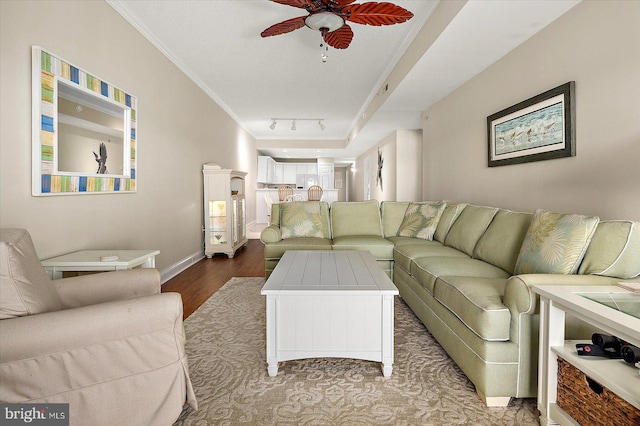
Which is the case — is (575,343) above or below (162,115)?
below

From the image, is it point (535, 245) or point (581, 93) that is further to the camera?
point (581, 93)

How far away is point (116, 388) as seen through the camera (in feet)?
3.99

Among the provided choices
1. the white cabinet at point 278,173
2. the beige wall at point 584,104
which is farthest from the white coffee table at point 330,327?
the white cabinet at point 278,173

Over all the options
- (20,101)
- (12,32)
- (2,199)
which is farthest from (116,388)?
(12,32)

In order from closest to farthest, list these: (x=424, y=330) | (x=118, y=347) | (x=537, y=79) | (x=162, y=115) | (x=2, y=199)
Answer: (x=118, y=347)
(x=2, y=199)
(x=424, y=330)
(x=537, y=79)
(x=162, y=115)

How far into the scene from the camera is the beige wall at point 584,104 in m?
1.83

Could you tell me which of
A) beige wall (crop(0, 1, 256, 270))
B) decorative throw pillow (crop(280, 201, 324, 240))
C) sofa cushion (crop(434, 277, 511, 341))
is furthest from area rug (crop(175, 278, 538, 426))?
decorative throw pillow (crop(280, 201, 324, 240))

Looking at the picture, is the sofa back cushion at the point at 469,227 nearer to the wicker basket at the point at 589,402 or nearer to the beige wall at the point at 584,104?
the beige wall at the point at 584,104

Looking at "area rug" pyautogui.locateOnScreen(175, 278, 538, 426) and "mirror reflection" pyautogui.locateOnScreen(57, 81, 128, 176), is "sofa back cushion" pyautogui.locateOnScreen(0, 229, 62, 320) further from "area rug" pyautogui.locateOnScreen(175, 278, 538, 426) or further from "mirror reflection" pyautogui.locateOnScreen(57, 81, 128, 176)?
Answer: "mirror reflection" pyautogui.locateOnScreen(57, 81, 128, 176)

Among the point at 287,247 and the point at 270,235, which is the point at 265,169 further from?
the point at 287,247

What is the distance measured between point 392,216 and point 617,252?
2.50m

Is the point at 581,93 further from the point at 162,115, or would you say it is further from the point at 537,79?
the point at 162,115

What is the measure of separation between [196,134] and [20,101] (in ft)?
9.41

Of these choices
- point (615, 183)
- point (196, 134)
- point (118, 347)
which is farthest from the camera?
point (196, 134)
